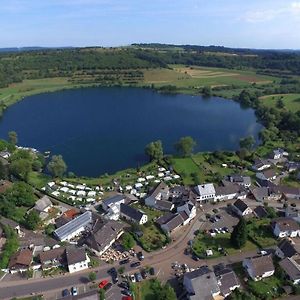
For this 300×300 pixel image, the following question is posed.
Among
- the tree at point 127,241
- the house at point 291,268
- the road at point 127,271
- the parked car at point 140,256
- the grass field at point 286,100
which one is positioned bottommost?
the road at point 127,271

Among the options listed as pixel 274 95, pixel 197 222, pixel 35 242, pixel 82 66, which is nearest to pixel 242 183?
pixel 197 222

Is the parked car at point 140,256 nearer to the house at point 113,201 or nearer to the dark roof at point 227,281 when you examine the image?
the dark roof at point 227,281

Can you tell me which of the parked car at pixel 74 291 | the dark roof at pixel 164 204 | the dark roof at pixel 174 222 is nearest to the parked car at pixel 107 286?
the parked car at pixel 74 291

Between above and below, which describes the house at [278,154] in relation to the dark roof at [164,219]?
above

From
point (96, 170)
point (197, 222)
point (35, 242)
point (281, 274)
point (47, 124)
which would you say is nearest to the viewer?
point (281, 274)

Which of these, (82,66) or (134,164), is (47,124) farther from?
(82,66)

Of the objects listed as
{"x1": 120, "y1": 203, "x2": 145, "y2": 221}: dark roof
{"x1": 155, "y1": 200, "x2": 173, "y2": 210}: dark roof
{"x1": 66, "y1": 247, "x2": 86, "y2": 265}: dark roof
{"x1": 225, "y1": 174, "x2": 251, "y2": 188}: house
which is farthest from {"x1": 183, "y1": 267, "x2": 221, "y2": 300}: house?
{"x1": 225, "y1": 174, "x2": 251, "y2": 188}: house
